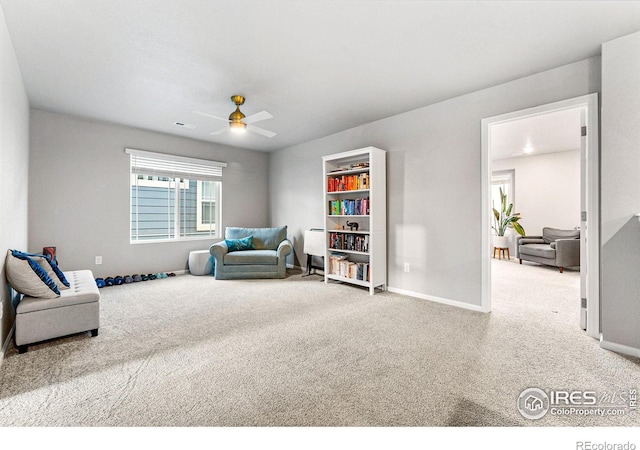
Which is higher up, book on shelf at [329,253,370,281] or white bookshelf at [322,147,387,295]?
white bookshelf at [322,147,387,295]

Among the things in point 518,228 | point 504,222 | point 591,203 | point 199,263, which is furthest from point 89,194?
point 518,228

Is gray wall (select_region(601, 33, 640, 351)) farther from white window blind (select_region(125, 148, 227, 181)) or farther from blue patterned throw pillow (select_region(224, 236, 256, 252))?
white window blind (select_region(125, 148, 227, 181))

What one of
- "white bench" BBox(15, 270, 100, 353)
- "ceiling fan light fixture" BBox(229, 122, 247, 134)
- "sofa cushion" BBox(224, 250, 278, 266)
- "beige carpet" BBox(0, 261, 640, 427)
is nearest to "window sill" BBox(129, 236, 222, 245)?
"sofa cushion" BBox(224, 250, 278, 266)

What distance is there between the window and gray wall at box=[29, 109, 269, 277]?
0.15 meters

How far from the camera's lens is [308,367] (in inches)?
81.1

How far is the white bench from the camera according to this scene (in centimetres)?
228

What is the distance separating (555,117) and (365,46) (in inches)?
140

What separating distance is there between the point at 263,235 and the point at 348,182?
2082 millimetres

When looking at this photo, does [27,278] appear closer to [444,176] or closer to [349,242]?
[349,242]

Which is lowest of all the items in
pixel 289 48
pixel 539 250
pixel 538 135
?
pixel 539 250

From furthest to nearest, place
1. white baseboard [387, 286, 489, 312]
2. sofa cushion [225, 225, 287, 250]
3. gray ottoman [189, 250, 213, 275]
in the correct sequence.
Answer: sofa cushion [225, 225, 287, 250]
gray ottoman [189, 250, 213, 275]
white baseboard [387, 286, 489, 312]

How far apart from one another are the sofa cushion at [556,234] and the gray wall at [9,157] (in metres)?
8.21
